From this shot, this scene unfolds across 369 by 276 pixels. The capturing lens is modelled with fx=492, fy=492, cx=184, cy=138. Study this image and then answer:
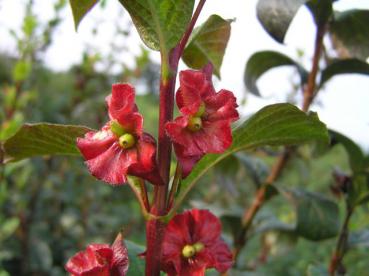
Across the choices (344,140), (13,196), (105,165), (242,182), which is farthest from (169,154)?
(242,182)

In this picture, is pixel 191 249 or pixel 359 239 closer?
pixel 191 249

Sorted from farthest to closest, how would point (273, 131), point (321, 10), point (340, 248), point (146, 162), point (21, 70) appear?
1. point (21, 70)
2. point (340, 248)
3. point (321, 10)
4. point (273, 131)
5. point (146, 162)

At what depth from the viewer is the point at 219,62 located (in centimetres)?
79

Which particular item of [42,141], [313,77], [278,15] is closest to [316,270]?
[313,77]

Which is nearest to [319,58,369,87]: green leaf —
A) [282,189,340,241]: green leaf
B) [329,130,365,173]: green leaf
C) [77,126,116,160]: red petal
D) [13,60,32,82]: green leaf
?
[329,130,365,173]: green leaf

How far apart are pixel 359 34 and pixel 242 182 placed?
234 centimetres

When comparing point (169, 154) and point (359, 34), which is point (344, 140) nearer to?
point (359, 34)

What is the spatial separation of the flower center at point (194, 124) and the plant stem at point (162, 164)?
34mm

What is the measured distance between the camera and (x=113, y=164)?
1.79 feet

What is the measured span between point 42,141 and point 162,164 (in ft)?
0.61

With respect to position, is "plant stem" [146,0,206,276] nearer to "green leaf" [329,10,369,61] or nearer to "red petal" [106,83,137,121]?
"red petal" [106,83,137,121]

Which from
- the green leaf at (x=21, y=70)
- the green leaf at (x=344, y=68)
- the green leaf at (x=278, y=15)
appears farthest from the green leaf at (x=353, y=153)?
the green leaf at (x=21, y=70)

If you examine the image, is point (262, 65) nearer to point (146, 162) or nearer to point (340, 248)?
point (340, 248)

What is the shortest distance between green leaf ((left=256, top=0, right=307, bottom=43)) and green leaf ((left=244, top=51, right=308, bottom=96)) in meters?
0.31
